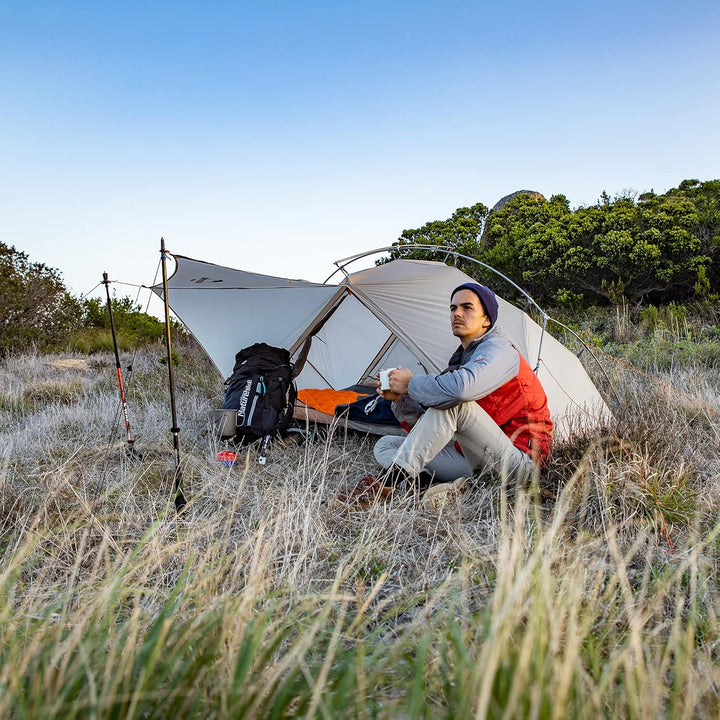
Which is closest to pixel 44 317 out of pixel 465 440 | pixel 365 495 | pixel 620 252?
pixel 365 495

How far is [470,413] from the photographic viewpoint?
245 centimetres

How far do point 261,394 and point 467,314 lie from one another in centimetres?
183

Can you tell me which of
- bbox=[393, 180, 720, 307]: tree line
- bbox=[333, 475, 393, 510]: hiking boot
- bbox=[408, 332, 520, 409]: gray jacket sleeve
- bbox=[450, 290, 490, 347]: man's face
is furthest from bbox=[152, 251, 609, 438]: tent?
bbox=[393, 180, 720, 307]: tree line

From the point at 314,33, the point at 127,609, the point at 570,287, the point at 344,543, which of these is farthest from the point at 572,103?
the point at 127,609

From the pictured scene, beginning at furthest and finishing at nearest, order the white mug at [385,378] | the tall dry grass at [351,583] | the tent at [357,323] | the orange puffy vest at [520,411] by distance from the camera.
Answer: the tent at [357,323]
the white mug at [385,378]
the orange puffy vest at [520,411]
the tall dry grass at [351,583]

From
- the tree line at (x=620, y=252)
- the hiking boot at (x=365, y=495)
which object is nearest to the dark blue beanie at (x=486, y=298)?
the hiking boot at (x=365, y=495)

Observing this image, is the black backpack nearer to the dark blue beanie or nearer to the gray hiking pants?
the gray hiking pants

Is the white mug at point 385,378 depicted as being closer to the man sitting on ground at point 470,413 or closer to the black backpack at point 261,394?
the man sitting on ground at point 470,413

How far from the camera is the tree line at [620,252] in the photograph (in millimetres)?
7328

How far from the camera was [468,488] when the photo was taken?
8.39ft

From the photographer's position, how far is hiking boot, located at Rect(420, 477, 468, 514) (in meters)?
2.36

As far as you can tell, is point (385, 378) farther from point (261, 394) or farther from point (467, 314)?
point (261, 394)

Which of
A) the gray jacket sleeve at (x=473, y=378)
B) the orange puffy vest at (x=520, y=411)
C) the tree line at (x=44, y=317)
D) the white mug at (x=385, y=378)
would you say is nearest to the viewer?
the gray jacket sleeve at (x=473, y=378)

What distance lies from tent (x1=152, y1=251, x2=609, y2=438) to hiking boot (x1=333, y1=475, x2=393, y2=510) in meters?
0.99
